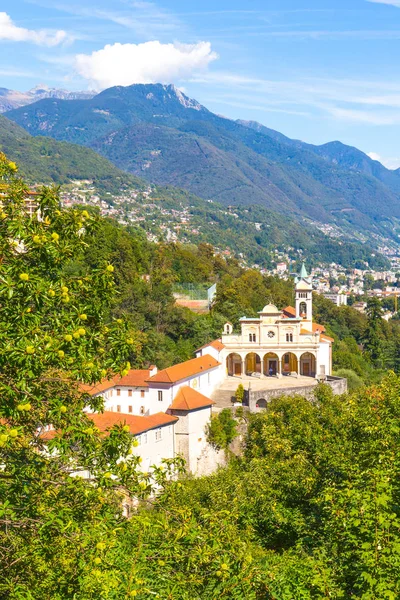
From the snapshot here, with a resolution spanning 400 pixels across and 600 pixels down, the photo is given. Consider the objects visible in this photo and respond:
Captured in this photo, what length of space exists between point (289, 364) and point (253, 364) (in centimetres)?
249

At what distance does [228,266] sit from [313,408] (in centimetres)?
5834

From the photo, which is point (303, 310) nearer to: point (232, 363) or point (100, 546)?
point (232, 363)

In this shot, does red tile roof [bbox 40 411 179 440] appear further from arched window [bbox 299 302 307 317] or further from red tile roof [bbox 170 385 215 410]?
arched window [bbox 299 302 307 317]

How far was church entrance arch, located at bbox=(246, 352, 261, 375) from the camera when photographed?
47.4 metres

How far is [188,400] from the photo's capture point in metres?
34.4

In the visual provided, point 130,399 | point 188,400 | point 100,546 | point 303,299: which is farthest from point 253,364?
point 100,546

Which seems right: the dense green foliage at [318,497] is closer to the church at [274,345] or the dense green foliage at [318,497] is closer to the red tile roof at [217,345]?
the church at [274,345]

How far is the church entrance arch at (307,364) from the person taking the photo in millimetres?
46469

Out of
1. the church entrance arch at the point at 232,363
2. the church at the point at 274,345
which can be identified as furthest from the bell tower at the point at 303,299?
the church entrance arch at the point at 232,363

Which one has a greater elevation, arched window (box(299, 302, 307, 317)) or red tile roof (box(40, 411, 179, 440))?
arched window (box(299, 302, 307, 317))

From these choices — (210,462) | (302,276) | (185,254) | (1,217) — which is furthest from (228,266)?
(1,217)

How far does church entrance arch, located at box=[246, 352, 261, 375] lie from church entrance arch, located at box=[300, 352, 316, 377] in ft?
9.78

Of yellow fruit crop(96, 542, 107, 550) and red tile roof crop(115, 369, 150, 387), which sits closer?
yellow fruit crop(96, 542, 107, 550)

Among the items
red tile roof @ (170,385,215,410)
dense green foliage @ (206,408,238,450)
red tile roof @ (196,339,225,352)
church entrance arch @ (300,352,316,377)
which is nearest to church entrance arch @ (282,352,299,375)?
church entrance arch @ (300,352,316,377)
